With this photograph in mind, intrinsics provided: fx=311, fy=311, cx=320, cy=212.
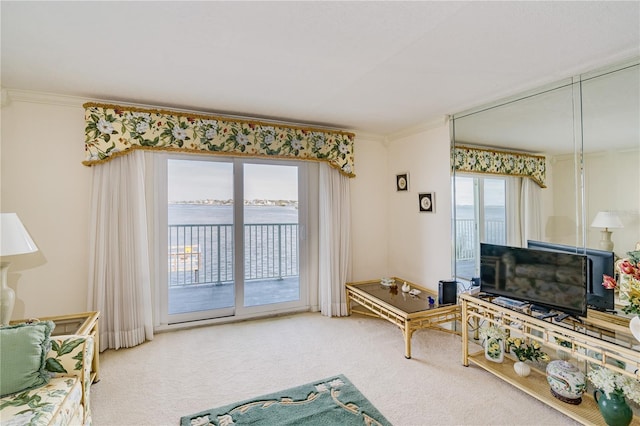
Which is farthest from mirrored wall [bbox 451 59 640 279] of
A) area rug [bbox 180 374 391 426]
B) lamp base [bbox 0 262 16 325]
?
lamp base [bbox 0 262 16 325]

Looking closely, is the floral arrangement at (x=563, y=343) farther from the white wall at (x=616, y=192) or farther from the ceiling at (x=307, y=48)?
the ceiling at (x=307, y=48)

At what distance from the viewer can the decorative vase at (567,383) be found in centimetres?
201

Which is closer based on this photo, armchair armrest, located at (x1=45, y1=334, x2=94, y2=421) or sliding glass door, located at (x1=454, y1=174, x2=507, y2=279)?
armchair armrest, located at (x1=45, y1=334, x2=94, y2=421)

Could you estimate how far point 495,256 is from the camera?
2.74 m

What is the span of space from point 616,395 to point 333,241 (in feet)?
8.97

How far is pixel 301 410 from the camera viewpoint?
6.82ft

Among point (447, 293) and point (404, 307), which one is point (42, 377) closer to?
point (404, 307)

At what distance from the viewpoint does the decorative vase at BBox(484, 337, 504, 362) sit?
2.57m

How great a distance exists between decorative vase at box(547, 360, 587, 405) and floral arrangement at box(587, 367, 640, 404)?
0.13m

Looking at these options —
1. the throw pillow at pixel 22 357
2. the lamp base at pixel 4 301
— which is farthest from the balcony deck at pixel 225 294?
the throw pillow at pixel 22 357

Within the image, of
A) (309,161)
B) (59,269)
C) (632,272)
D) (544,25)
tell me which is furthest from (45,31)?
(632,272)

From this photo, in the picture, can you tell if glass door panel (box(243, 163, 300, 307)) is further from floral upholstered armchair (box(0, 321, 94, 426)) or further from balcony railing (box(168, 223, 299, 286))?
floral upholstered armchair (box(0, 321, 94, 426))

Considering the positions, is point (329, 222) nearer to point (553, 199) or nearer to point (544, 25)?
point (553, 199)

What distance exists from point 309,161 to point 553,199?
2.53 m
